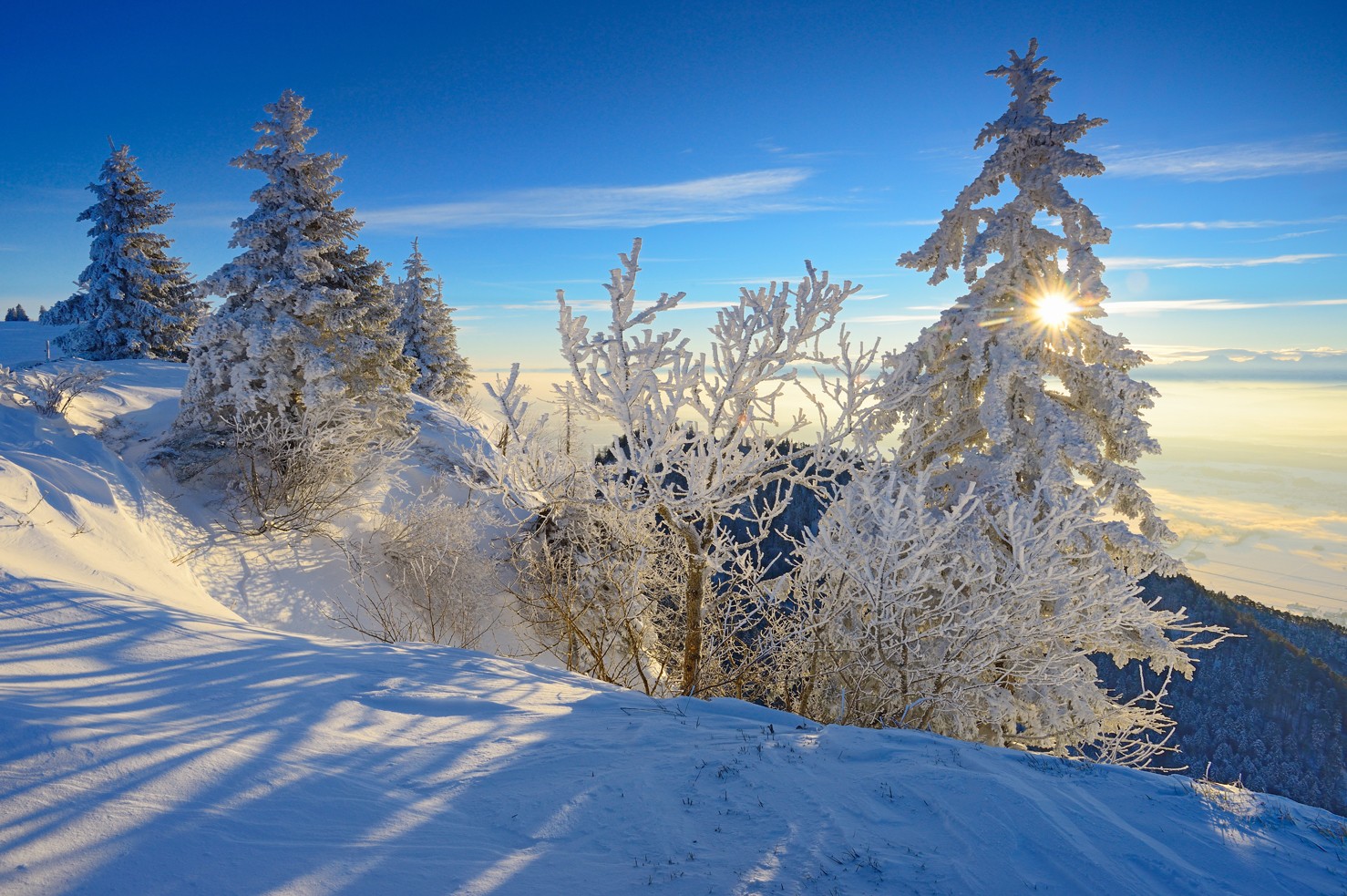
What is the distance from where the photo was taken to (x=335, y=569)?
1562 cm

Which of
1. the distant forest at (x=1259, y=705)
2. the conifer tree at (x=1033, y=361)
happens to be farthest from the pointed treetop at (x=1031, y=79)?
the distant forest at (x=1259, y=705)

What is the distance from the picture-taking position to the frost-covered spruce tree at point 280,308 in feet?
49.5

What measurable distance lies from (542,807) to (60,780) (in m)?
2.60

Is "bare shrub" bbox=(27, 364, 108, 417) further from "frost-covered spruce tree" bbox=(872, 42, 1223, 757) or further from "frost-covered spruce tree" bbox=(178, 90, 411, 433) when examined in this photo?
"frost-covered spruce tree" bbox=(872, 42, 1223, 757)

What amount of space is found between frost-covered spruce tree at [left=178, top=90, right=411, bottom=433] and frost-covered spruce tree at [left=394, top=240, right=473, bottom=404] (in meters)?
14.0

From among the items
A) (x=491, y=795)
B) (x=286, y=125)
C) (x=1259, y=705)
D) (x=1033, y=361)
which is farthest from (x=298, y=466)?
(x=1259, y=705)

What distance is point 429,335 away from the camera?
31.1 m

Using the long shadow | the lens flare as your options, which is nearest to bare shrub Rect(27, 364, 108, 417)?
the long shadow

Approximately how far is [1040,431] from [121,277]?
2980 centimetres

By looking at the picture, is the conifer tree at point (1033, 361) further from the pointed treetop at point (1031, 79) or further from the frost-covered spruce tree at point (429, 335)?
the frost-covered spruce tree at point (429, 335)

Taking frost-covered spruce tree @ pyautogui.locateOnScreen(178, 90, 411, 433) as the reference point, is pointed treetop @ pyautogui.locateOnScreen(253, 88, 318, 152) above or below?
above

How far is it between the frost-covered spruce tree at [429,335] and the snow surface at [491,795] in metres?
25.2

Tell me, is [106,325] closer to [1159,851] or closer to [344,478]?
[344,478]

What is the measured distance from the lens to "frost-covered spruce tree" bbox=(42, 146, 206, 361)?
898 inches
